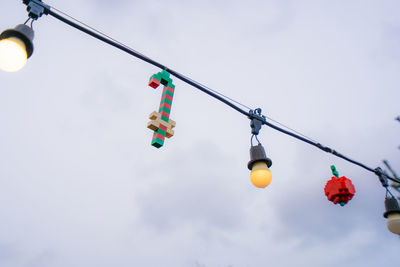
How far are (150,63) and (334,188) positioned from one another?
3786 millimetres

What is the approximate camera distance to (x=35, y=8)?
272 cm

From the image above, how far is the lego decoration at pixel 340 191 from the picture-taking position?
179 inches

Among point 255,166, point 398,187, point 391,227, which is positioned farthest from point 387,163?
point 255,166

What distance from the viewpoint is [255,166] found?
12.9 ft

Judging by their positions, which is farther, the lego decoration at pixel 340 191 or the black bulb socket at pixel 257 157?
the lego decoration at pixel 340 191

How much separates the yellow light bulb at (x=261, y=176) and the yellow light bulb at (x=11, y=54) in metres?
3.10

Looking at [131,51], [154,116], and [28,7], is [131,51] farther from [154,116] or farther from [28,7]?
[28,7]

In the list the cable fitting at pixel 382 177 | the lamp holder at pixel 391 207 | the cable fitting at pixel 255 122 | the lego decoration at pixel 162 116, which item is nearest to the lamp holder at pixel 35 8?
the lego decoration at pixel 162 116

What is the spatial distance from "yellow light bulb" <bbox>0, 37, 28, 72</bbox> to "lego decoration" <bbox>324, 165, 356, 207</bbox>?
4878 millimetres

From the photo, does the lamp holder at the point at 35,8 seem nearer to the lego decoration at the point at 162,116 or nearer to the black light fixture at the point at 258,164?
the lego decoration at the point at 162,116

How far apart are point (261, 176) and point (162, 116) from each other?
65.9 inches

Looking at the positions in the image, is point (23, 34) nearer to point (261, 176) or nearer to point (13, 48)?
point (13, 48)

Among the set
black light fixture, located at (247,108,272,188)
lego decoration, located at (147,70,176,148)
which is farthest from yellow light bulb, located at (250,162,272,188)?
lego decoration, located at (147,70,176,148)

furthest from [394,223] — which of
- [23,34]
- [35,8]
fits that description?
[35,8]
